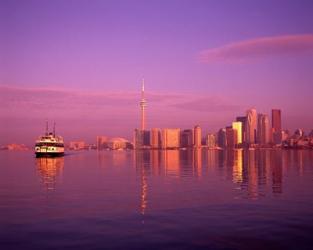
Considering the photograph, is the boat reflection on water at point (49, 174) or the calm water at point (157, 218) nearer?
the calm water at point (157, 218)

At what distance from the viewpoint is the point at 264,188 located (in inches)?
2242

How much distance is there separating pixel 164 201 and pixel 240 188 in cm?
1676

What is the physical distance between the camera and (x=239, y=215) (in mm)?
35719

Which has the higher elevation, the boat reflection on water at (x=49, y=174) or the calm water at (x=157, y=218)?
the boat reflection on water at (x=49, y=174)

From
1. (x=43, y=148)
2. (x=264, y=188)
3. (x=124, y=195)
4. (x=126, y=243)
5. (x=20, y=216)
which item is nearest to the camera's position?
(x=126, y=243)

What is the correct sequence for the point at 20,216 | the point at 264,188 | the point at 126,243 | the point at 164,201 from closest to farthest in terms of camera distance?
the point at 126,243
the point at 20,216
the point at 164,201
the point at 264,188

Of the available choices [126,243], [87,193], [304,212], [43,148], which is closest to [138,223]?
[126,243]

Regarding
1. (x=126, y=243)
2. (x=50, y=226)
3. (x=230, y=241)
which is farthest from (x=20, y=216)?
(x=230, y=241)

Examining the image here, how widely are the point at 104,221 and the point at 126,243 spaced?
745cm

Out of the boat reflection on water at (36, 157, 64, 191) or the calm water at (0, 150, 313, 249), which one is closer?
the calm water at (0, 150, 313, 249)

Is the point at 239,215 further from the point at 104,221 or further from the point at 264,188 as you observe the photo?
the point at 264,188

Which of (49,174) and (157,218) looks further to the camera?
(49,174)

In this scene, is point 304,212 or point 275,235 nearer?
point 275,235

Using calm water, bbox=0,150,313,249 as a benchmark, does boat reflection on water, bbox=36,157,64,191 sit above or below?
above
